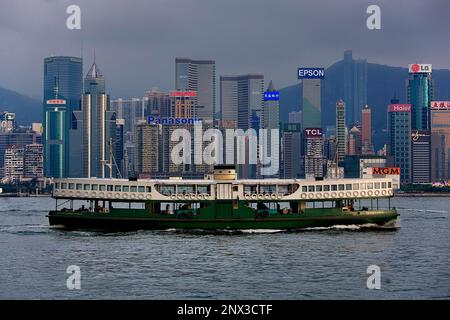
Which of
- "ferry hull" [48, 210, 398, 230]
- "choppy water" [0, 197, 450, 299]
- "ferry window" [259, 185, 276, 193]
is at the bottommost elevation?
"choppy water" [0, 197, 450, 299]

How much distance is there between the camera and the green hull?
7356 cm

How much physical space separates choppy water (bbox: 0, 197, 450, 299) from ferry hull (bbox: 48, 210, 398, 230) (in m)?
0.88

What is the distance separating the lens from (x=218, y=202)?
73.8 metres

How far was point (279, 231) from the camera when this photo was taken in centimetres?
7362

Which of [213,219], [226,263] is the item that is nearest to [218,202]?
[213,219]

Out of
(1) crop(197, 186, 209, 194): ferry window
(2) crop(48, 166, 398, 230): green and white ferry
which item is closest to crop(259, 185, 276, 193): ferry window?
(2) crop(48, 166, 398, 230): green and white ferry

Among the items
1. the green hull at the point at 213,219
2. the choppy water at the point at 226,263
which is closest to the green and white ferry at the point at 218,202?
the green hull at the point at 213,219

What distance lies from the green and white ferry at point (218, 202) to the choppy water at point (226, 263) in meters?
1.22

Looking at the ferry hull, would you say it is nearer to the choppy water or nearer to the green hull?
the green hull

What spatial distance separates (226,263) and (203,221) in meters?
18.3

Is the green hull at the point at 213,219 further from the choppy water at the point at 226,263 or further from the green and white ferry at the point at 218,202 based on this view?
the choppy water at the point at 226,263
